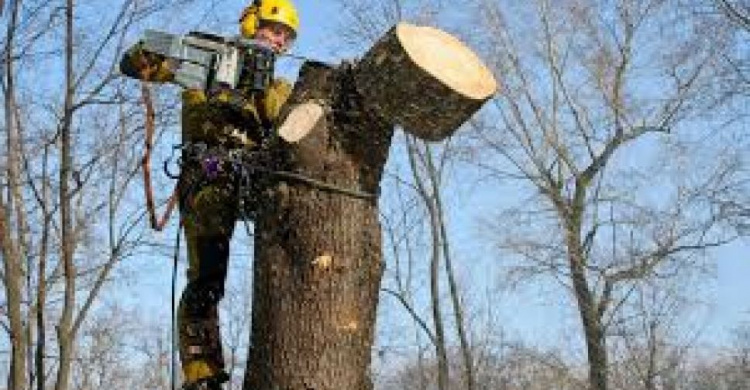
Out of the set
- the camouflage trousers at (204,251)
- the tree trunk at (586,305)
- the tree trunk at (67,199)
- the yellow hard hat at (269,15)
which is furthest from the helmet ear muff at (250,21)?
the tree trunk at (586,305)

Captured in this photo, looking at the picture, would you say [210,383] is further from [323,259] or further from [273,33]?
[273,33]

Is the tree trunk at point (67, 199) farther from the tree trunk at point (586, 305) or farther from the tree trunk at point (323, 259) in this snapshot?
the tree trunk at point (586, 305)

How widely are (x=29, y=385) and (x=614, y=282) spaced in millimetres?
10976

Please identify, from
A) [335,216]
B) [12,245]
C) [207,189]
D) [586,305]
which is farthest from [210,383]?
[586,305]

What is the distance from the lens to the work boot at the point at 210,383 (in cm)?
331

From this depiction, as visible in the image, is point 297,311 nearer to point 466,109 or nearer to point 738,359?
point 466,109

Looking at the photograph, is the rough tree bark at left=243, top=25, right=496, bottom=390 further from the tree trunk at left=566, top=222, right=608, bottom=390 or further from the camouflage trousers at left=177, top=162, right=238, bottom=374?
the tree trunk at left=566, top=222, right=608, bottom=390

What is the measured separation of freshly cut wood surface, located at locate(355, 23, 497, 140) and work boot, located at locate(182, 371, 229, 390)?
1.11m

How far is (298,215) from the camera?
294cm

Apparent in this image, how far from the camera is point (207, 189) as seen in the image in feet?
11.6

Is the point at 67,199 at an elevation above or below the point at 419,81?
above

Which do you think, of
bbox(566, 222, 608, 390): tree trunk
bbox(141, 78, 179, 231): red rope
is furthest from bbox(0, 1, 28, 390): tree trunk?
bbox(566, 222, 608, 390): tree trunk

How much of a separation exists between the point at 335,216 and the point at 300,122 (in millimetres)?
318

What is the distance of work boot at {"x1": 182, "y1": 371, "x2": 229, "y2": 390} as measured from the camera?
10.8 feet
